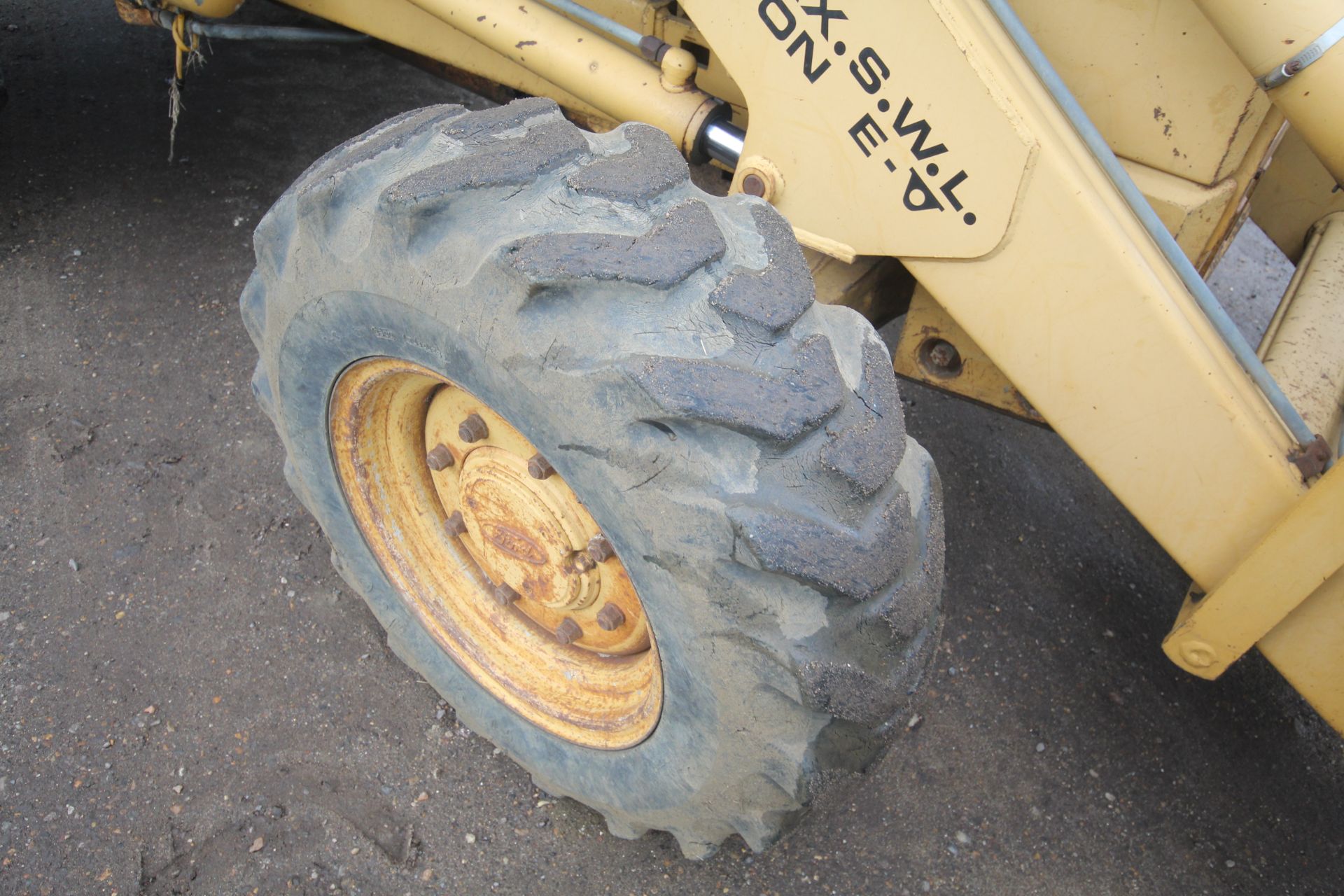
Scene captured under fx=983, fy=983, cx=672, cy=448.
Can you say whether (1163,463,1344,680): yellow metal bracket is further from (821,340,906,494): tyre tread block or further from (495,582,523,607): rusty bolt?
(495,582,523,607): rusty bolt

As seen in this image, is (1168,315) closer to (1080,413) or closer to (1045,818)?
(1080,413)

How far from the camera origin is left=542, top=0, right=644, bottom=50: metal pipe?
73.6 inches

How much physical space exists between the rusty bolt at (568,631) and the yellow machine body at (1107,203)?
76 centimetres

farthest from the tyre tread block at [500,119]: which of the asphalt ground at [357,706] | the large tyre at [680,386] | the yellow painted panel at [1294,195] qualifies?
the yellow painted panel at [1294,195]

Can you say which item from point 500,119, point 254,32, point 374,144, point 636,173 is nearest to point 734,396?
point 636,173

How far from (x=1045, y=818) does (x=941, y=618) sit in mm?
818

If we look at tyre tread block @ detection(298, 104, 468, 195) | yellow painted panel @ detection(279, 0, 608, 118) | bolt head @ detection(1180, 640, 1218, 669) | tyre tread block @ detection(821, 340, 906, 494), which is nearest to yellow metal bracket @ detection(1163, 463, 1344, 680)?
bolt head @ detection(1180, 640, 1218, 669)

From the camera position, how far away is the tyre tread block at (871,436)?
1282 mm

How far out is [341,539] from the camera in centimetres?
196

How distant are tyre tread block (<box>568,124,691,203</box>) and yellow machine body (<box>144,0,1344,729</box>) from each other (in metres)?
0.25

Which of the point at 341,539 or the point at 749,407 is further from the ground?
the point at 749,407

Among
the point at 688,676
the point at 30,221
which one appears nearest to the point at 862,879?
the point at 688,676

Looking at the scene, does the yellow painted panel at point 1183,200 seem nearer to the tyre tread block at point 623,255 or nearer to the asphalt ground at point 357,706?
the tyre tread block at point 623,255

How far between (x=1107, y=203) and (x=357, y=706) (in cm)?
175
